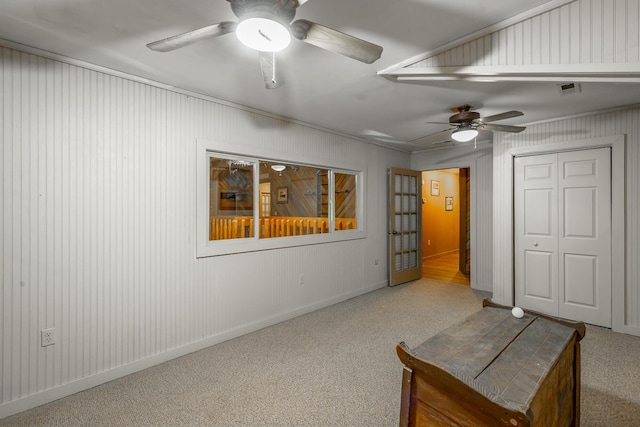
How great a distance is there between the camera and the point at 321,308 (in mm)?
4074

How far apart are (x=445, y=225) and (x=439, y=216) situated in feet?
1.59

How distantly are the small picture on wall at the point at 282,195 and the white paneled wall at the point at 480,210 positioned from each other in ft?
9.80

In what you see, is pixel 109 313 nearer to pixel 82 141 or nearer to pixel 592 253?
pixel 82 141

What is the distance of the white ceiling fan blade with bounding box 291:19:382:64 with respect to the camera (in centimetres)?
142

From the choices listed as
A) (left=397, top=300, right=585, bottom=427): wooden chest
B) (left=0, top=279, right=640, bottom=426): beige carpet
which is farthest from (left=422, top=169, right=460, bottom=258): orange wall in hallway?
(left=397, top=300, right=585, bottom=427): wooden chest

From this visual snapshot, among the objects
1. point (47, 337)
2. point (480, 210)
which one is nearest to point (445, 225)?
point (480, 210)

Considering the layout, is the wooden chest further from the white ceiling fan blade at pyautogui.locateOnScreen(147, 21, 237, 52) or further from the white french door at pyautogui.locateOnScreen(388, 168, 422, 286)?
the white french door at pyautogui.locateOnScreen(388, 168, 422, 286)

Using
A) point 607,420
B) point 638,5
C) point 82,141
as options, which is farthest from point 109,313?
point 638,5

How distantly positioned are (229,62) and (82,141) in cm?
127

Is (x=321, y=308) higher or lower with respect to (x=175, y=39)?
lower

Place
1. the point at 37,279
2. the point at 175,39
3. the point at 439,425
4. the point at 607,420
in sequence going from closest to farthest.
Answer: the point at 439,425 → the point at 175,39 → the point at 607,420 → the point at 37,279

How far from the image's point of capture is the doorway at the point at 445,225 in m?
6.18

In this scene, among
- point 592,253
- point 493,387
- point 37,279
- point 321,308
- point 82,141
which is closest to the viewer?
point 493,387

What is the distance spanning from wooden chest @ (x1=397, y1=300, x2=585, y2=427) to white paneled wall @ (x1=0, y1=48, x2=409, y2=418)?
2.17 metres
